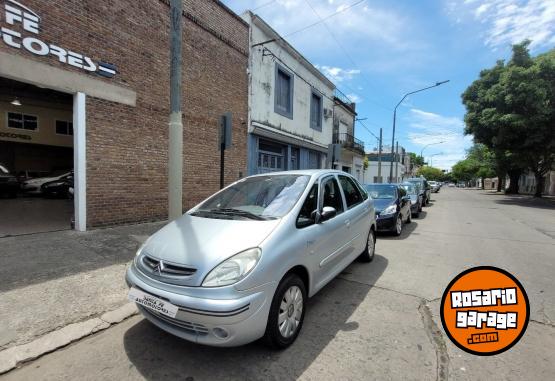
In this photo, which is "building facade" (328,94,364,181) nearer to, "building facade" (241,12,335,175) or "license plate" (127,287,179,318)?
"building facade" (241,12,335,175)

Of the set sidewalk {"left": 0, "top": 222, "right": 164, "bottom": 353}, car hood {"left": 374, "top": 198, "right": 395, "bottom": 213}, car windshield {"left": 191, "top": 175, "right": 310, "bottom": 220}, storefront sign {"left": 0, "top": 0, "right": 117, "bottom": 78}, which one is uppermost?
storefront sign {"left": 0, "top": 0, "right": 117, "bottom": 78}

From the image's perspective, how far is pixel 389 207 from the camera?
27.3 ft

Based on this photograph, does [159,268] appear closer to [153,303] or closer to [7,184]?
[153,303]

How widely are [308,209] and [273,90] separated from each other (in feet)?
36.7

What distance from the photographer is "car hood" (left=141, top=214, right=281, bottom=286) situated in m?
2.64

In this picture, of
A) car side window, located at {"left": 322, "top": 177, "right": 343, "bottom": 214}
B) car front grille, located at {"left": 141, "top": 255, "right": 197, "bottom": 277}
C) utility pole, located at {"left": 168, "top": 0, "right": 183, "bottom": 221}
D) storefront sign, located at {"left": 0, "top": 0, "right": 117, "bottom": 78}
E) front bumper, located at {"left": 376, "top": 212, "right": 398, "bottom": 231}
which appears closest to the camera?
car front grille, located at {"left": 141, "top": 255, "right": 197, "bottom": 277}

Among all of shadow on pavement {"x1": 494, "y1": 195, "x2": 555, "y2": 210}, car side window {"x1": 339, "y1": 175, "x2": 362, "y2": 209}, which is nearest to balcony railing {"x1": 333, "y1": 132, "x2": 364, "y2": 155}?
shadow on pavement {"x1": 494, "y1": 195, "x2": 555, "y2": 210}

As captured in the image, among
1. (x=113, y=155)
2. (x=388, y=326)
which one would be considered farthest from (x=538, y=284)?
(x=113, y=155)

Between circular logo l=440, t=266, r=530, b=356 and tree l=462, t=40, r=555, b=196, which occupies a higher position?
tree l=462, t=40, r=555, b=196

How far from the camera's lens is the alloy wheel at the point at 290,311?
9.44ft

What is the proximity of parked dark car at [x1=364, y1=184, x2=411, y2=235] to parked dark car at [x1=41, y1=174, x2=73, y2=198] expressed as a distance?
542 inches

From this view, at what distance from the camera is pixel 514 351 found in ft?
9.72

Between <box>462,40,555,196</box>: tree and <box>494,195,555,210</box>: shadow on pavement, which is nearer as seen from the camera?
<box>462,40,555,196</box>: tree

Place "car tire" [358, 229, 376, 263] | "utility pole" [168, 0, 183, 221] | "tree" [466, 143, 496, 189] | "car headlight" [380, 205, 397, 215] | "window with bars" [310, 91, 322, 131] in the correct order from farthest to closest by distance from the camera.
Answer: "tree" [466, 143, 496, 189] → "window with bars" [310, 91, 322, 131] → "car headlight" [380, 205, 397, 215] → "car tire" [358, 229, 376, 263] → "utility pole" [168, 0, 183, 221]
